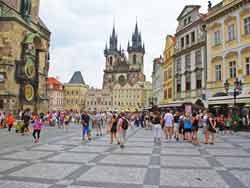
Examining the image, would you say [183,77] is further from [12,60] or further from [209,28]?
[12,60]

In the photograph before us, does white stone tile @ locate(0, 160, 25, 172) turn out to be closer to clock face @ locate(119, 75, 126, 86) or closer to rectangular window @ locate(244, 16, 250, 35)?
rectangular window @ locate(244, 16, 250, 35)

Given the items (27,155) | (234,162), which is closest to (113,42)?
(27,155)

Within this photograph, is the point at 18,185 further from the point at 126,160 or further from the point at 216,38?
the point at 216,38

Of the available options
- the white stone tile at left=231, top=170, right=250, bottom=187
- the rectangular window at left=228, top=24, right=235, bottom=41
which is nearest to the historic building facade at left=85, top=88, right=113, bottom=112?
the rectangular window at left=228, top=24, right=235, bottom=41

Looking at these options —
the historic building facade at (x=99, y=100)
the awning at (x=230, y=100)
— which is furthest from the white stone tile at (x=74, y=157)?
the historic building facade at (x=99, y=100)

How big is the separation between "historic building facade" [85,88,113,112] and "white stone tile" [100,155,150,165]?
114m

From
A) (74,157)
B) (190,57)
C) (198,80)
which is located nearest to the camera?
(74,157)

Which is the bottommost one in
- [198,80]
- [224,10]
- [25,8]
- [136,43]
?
[198,80]

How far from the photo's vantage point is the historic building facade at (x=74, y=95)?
407 ft

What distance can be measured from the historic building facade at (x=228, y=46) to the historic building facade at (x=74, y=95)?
3889 inches

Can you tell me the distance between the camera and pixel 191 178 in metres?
6.49

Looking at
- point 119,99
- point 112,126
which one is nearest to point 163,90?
point 112,126

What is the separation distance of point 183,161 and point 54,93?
10190 cm

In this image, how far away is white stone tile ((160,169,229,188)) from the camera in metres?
5.93
